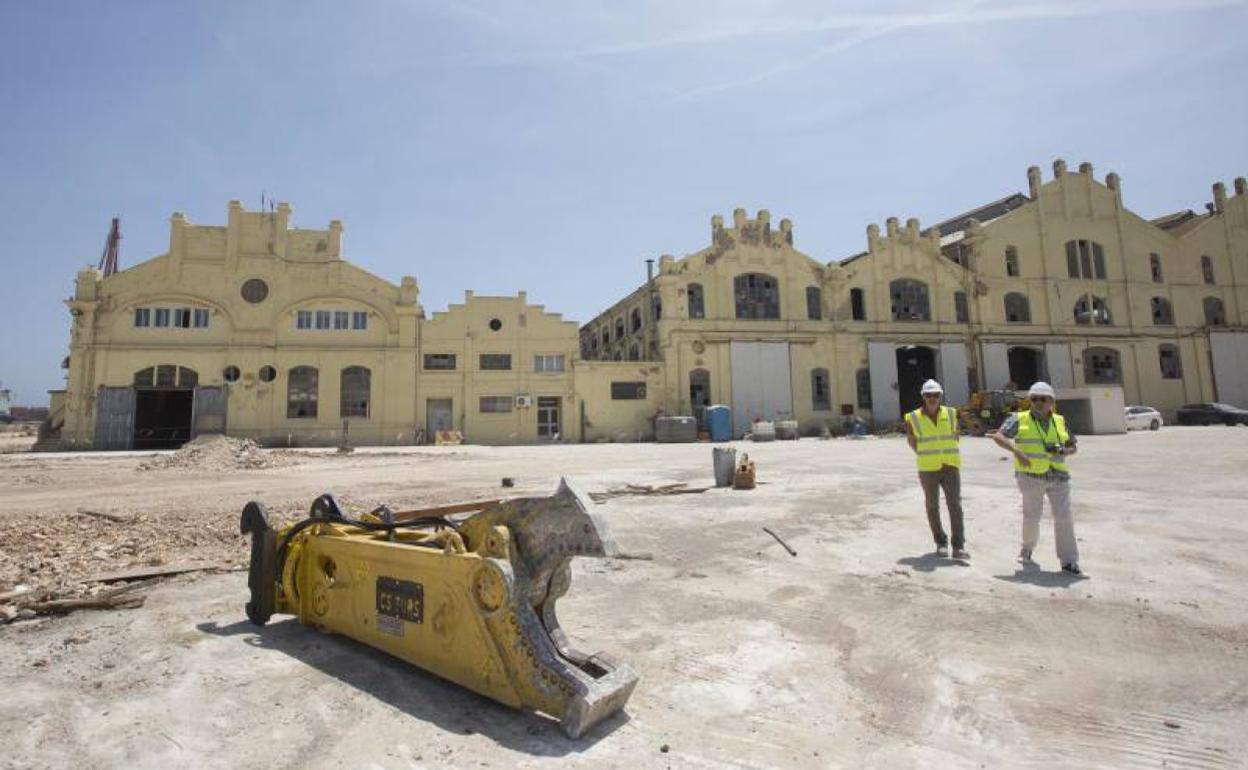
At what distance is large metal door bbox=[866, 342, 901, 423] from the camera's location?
3297 centimetres

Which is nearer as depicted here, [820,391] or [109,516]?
[109,516]

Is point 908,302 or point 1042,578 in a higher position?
point 908,302

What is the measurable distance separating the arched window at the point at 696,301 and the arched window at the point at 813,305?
6.23 m

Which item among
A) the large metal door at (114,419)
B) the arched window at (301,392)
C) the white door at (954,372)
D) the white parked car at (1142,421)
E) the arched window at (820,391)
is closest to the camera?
the large metal door at (114,419)

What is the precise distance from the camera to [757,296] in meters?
33.3

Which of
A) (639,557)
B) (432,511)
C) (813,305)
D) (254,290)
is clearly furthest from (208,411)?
(813,305)

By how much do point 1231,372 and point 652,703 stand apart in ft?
167

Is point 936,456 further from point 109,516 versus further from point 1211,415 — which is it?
point 1211,415

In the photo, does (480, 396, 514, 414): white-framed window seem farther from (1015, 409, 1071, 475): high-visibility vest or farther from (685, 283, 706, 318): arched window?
(1015, 409, 1071, 475): high-visibility vest

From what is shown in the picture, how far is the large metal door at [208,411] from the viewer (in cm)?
2741

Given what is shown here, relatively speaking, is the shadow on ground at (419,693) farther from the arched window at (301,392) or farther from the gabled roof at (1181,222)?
the gabled roof at (1181,222)

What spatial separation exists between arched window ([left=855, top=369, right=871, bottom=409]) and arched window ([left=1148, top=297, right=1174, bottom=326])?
66.5 ft

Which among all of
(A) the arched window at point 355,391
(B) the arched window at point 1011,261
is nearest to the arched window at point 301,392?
(A) the arched window at point 355,391

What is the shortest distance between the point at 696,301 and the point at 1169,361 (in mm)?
30018
